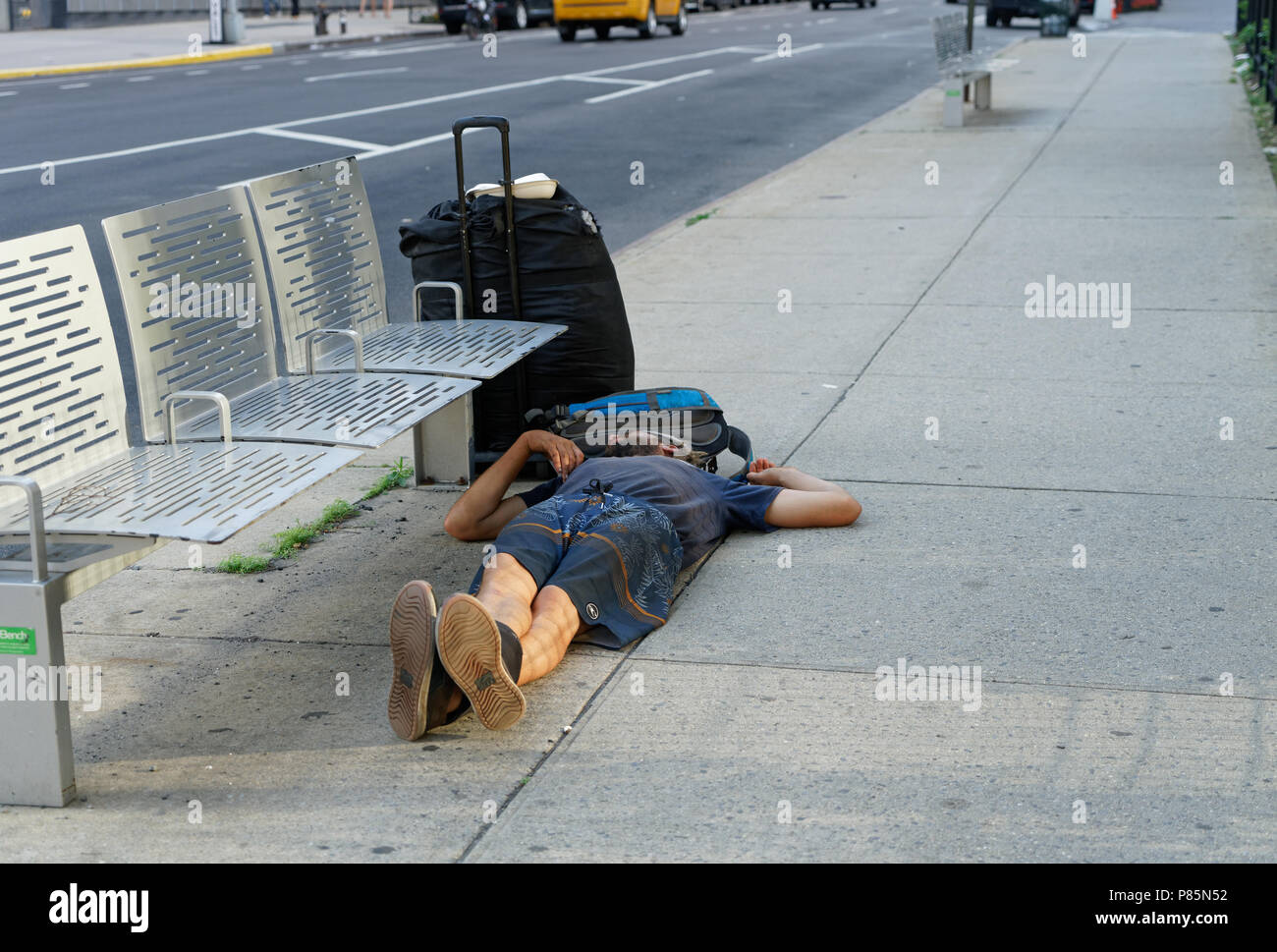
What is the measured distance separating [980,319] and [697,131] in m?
9.66

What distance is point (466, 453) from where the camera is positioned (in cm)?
568

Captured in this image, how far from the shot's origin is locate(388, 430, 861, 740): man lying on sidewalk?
355cm

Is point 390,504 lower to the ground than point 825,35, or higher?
lower

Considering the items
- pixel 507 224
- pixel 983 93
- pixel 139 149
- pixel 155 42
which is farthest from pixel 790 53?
pixel 507 224

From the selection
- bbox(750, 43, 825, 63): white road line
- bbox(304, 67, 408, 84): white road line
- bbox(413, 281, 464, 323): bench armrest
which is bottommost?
bbox(413, 281, 464, 323): bench armrest

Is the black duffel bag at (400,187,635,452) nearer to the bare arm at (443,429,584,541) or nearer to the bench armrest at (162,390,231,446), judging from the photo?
the bare arm at (443,429,584,541)

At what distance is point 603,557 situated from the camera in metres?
4.14

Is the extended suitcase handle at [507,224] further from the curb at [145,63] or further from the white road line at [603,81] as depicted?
the curb at [145,63]

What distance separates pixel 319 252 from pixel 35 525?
7.84ft

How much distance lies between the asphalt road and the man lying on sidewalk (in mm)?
3762

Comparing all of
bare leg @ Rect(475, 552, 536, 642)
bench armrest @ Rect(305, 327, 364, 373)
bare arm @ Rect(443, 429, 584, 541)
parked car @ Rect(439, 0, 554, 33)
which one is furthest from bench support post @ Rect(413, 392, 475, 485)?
parked car @ Rect(439, 0, 554, 33)
